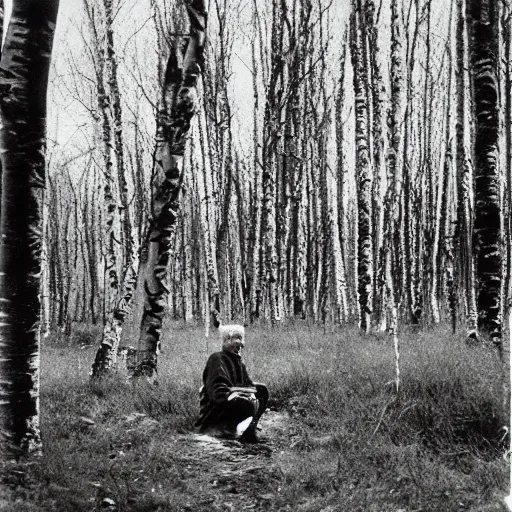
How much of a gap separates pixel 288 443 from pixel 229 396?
Answer: 65 cm

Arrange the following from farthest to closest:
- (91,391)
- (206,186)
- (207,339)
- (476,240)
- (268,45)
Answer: (268,45) → (206,186) → (207,339) → (476,240) → (91,391)

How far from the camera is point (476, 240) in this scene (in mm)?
5887

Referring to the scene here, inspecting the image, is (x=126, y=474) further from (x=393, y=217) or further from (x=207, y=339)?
(x=393, y=217)

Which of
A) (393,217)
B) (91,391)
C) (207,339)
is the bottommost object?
(91,391)

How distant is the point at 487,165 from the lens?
5.96 metres

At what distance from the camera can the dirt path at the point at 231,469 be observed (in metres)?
4.08

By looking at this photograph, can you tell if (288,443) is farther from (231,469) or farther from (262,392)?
(231,469)

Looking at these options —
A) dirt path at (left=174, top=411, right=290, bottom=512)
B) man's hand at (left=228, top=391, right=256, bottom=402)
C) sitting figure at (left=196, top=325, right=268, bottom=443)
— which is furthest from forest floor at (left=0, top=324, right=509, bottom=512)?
man's hand at (left=228, top=391, right=256, bottom=402)

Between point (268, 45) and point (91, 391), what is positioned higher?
point (268, 45)

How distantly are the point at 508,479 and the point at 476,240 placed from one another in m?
2.53

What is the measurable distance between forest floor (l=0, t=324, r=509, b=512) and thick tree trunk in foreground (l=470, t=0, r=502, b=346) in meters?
0.58

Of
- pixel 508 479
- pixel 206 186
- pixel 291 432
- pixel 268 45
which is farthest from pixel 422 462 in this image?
→ pixel 268 45

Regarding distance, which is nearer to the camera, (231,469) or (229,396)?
(231,469)

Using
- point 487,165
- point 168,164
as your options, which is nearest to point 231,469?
point 168,164
